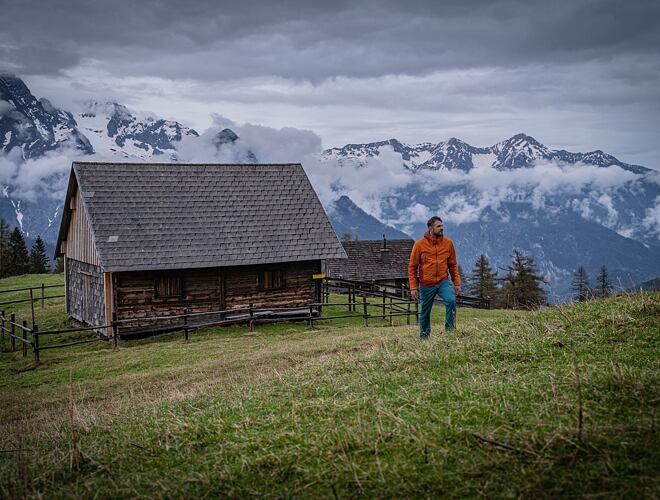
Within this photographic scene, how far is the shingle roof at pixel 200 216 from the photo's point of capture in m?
23.2

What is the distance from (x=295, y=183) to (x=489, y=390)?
22700 mm

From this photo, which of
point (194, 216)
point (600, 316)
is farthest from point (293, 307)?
point (600, 316)

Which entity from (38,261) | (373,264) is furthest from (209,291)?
(38,261)

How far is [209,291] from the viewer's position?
24.4 meters

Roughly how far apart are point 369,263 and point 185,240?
23468mm

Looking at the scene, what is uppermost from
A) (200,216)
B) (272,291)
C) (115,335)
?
(200,216)

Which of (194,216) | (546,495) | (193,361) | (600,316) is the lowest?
(193,361)

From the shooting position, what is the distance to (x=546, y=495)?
4.29 meters

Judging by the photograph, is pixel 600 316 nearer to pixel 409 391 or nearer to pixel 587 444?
pixel 409 391

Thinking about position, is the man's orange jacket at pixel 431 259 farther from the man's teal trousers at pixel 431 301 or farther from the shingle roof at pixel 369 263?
the shingle roof at pixel 369 263

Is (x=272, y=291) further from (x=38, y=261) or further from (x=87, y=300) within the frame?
(x=38, y=261)

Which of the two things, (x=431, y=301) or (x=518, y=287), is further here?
(x=518, y=287)

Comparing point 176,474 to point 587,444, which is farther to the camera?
point 176,474

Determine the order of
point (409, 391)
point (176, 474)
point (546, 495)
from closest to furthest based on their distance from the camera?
point (546, 495), point (176, 474), point (409, 391)
